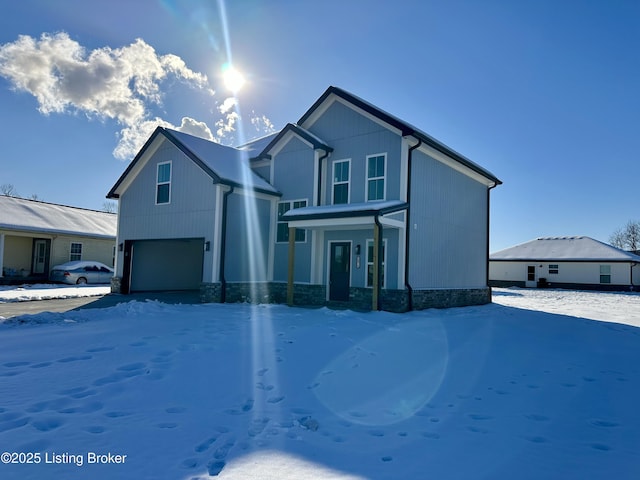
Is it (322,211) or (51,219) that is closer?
(322,211)

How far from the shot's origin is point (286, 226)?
1541 centimetres

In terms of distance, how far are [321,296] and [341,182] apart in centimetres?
393

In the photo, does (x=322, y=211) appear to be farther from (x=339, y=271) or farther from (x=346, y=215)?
(x=339, y=271)

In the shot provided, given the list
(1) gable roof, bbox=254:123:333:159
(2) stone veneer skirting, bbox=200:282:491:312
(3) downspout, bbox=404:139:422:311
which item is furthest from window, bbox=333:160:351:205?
(2) stone veneer skirting, bbox=200:282:491:312

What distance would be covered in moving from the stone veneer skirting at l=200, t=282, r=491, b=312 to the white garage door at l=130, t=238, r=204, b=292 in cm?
395

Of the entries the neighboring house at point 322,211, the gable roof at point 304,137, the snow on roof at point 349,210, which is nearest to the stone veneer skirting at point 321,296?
the neighboring house at point 322,211

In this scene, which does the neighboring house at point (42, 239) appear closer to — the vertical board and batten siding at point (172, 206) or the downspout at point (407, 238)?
the vertical board and batten siding at point (172, 206)

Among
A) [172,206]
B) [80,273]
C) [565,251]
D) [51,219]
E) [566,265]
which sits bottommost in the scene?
[80,273]

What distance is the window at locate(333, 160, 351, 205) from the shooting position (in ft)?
46.6

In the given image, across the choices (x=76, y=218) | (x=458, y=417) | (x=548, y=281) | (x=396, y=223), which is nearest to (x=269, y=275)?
(x=396, y=223)

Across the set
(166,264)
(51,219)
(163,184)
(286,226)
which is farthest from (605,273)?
(51,219)

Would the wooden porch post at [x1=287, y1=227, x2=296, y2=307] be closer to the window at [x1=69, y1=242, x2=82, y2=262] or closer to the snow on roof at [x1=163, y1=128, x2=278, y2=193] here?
the snow on roof at [x1=163, y1=128, x2=278, y2=193]

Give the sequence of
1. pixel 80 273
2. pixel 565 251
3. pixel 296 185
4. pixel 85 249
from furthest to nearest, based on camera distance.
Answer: pixel 565 251, pixel 85 249, pixel 80 273, pixel 296 185

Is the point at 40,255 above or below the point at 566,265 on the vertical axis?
below
